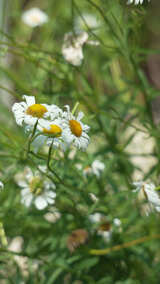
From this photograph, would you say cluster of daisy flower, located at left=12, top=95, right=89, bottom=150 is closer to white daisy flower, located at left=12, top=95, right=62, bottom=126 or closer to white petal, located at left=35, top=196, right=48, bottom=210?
white daisy flower, located at left=12, top=95, right=62, bottom=126

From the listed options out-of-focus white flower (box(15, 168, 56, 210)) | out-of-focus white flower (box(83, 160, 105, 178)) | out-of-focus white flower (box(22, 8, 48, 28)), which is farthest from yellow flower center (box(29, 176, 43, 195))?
out-of-focus white flower (box(22, 8, 48, 28))

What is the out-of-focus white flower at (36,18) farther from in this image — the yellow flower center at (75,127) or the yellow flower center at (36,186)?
the yellow flower center at (75,127)

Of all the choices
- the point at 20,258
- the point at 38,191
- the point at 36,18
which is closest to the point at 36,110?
the point at 38,191

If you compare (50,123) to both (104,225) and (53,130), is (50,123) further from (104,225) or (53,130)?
(104,225)

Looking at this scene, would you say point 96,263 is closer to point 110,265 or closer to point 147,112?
point 110,265

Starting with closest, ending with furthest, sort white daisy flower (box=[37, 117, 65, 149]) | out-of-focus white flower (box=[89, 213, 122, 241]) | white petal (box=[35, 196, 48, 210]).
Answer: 1. white daisy flower (box=[37, 117, 65, 149])
2. white petal (box=[35, 196, 48, 210])
3. out-of-focus white flower (box=[89, 213, 122, 241])

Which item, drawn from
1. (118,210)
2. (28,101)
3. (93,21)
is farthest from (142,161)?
(28,101)

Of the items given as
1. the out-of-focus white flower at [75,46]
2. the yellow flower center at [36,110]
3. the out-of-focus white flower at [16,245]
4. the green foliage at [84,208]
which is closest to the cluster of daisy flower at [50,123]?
the yellow flower center at [36,110]
